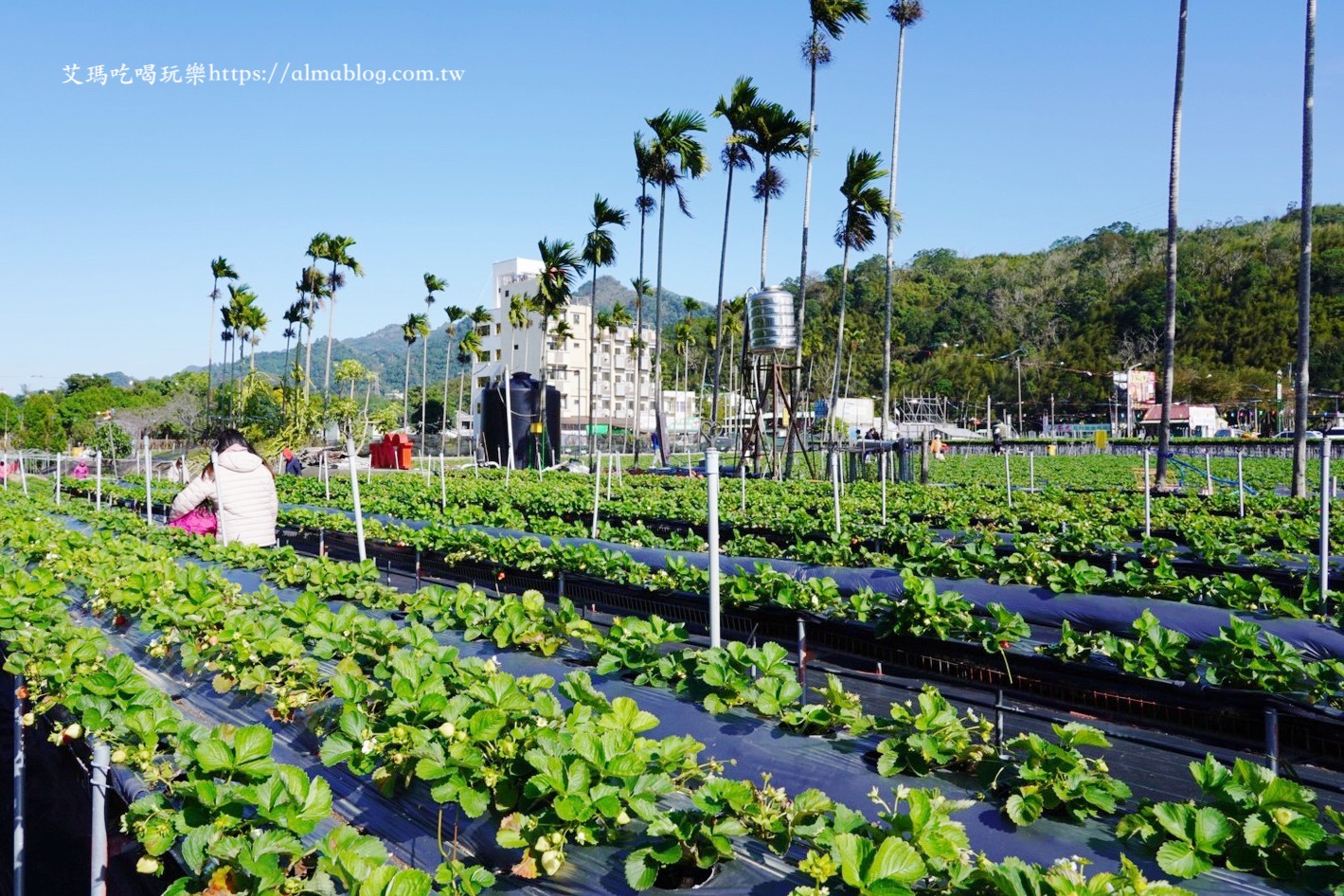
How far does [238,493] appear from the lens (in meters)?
8.67

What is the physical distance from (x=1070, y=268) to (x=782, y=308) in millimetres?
99407

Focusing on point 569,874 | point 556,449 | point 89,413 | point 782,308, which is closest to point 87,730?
point 569,874

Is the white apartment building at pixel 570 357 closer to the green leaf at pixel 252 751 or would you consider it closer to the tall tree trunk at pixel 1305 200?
the tall tree trunk at pixel 1305 200

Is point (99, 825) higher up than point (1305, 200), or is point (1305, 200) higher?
point (1305, 200)

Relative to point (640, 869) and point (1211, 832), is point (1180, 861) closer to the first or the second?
point (1211, 832)

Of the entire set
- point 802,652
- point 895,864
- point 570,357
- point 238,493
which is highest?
point 570,357

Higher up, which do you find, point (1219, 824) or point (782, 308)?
point (782, 308)

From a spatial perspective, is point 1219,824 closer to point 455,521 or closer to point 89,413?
point 455,521

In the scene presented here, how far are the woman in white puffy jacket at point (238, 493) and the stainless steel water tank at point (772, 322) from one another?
14.7 metres

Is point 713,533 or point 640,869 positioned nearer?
point 640,869

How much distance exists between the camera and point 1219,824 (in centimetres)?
236

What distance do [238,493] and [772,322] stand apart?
50.7ft

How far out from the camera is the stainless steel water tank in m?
22.2

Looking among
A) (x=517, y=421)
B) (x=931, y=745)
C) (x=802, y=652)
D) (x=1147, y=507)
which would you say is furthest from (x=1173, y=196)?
(x=517, y=421)
